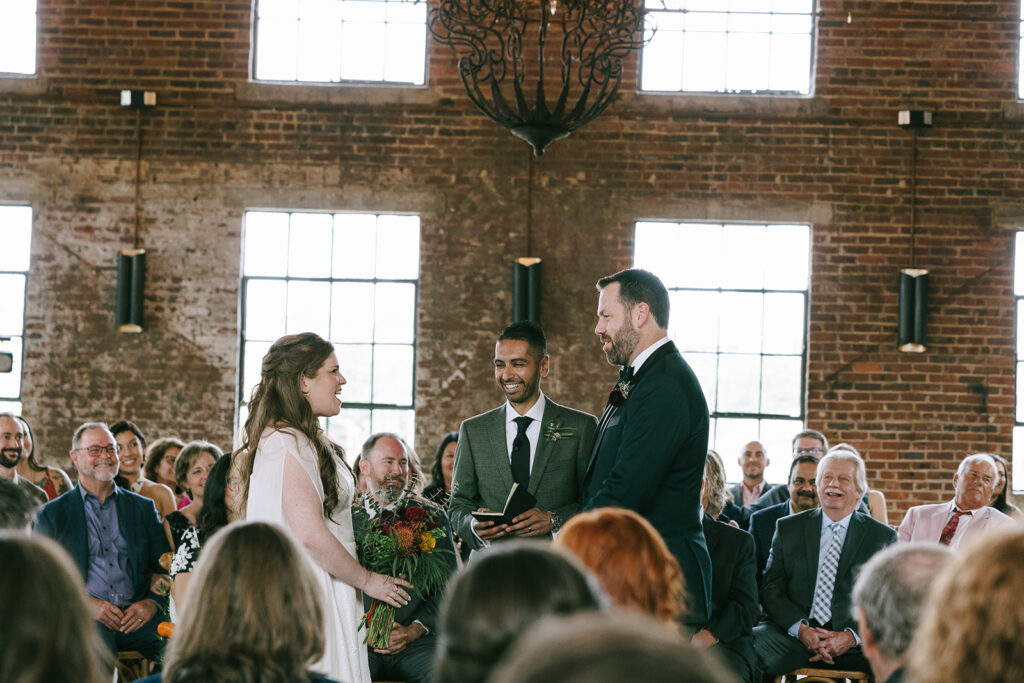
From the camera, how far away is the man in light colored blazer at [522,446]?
458 centimetres

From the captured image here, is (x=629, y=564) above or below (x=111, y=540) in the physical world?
above

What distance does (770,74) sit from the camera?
974 centimetres

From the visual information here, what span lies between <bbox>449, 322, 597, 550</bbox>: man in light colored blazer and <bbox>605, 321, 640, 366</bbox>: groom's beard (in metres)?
0.65

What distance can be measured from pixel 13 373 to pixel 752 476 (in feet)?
19.6

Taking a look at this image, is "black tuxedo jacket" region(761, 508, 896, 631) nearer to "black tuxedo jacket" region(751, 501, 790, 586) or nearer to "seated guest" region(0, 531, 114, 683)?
"black tuxedo jacket" region(751, 501, 790, 586)

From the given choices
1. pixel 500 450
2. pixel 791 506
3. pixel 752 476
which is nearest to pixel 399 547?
pixel 500 450

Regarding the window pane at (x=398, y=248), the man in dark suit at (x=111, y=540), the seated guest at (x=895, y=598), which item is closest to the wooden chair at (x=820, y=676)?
the man in dark suit at (x=111, y=540)

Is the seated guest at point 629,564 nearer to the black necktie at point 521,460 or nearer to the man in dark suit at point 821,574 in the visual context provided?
the black necktie at point 521,460

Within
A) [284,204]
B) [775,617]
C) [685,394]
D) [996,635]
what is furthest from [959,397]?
[996,635]

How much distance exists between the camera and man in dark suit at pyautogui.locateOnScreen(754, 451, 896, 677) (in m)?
5.99

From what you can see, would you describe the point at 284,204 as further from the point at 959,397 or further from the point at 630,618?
the point at 630,618

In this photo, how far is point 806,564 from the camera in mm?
6180

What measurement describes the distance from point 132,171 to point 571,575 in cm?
853

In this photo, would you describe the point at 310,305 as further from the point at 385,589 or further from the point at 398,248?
the point at 385,589
